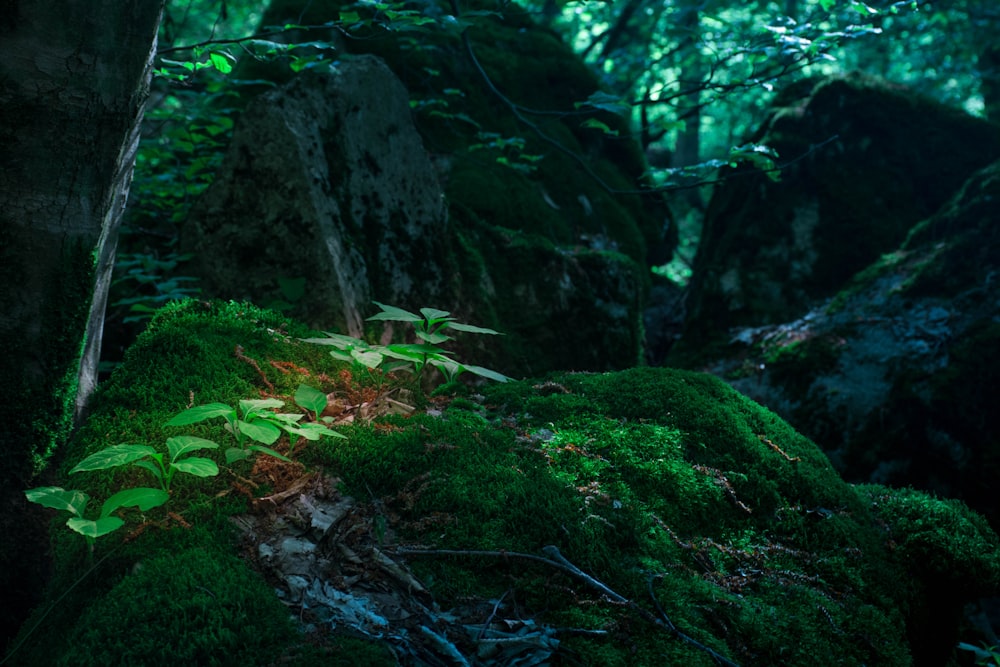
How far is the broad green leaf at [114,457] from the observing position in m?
1.91

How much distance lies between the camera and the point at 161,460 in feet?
6.87

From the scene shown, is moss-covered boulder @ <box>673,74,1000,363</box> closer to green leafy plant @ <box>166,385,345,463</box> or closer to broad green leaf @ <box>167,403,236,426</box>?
green leafy plant @ <box>166,385,345,463</box>

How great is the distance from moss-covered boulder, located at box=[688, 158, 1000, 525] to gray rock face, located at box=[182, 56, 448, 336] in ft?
13.0

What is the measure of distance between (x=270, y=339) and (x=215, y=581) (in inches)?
61.0

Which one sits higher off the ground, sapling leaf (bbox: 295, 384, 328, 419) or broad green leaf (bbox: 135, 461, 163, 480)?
sapling leaf (bbox: 295, 384, 328, 419)

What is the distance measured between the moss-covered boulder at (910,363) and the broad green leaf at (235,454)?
513 centimetres

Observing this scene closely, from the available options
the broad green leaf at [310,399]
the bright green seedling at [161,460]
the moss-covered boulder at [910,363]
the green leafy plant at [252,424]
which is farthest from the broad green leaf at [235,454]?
the moss-covered boulder at [910,363]

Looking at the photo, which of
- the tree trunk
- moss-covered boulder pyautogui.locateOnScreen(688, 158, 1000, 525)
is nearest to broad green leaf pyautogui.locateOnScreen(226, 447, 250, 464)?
the tree trunk

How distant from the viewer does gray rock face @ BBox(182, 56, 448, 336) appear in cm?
388

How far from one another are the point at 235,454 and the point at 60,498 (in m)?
0.53

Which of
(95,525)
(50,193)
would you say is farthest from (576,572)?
(50,193)

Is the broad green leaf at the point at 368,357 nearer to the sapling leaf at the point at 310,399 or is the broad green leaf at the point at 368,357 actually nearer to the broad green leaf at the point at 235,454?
the sapling leaf at the point at 310,399

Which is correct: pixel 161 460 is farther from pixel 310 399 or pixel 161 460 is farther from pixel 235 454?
pixel 310 399

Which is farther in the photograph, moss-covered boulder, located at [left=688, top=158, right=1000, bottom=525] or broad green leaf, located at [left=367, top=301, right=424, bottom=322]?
moss-covered boulder, located at [left=688, top=158, right=1000, bottom=525]
